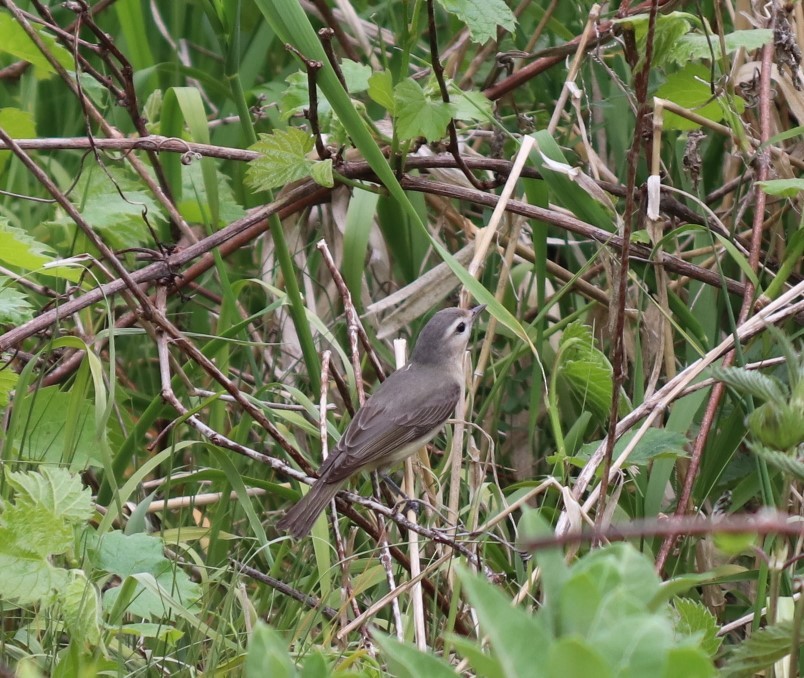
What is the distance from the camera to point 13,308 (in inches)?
134

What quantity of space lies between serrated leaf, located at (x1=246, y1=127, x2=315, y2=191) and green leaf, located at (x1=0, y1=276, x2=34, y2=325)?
0.93m

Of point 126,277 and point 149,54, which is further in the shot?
point 149,54

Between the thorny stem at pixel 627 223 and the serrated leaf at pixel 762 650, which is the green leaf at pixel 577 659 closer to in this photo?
the serrated leaf at pixel 762 650

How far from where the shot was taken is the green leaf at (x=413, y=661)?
4.10 ft

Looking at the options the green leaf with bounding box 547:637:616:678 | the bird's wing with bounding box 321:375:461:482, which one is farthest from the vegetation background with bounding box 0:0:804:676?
the green leaf with bounding box 547:637:616:678

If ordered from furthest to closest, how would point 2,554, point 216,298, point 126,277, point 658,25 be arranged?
point 216,298 → point 126,277 → point 658,25 → point 2,554

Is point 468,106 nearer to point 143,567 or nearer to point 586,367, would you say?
point 586,367

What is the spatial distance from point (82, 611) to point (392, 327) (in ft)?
7.79

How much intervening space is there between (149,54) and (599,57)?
239cm

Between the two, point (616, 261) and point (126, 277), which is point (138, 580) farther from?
point (616, 261)

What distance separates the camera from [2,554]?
271cm

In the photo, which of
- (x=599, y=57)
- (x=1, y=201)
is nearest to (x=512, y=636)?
(x=599, y=57)

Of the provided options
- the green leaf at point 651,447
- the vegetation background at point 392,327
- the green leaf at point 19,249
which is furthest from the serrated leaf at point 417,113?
the green leaf at point 19,249

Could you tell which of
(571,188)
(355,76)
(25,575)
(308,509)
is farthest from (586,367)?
(25,575)
